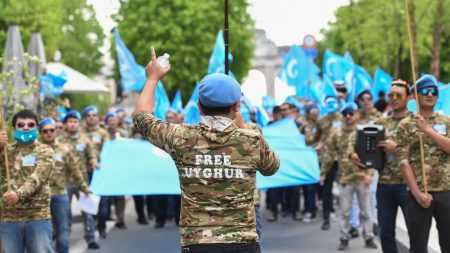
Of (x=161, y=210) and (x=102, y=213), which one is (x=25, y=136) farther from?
→ (x=161, y=210)

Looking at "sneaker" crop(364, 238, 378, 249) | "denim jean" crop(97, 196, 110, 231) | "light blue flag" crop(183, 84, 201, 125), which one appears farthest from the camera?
"denim jean" crop(97, 196, 110, 231)

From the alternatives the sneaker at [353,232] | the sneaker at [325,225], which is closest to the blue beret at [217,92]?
the sneaker at [353,232]

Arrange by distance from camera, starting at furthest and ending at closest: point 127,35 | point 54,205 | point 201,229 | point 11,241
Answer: point 127,35 < point 54,205 < point 11,241 < point 201,229

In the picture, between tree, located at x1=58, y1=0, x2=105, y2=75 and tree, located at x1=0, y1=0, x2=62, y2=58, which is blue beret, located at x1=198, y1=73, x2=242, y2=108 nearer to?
tree, located at x1=0, y1=0, x2=62, y2=58

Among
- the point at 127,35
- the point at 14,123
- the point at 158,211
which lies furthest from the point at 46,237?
the point at 127,35

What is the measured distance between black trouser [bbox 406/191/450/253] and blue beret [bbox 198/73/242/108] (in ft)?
9.56

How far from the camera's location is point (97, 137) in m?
14.0

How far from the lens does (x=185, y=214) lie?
16.1ft

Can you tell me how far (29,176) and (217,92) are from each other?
3.39 metres

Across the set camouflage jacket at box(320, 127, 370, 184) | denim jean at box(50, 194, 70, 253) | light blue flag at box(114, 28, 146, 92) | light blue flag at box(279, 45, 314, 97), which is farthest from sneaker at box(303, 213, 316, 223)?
denim jean at box(50, 194, 70, 253)

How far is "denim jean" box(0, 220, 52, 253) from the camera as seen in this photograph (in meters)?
7.64

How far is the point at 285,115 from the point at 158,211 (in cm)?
283

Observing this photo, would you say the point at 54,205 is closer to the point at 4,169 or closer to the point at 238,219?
the point at 4,169

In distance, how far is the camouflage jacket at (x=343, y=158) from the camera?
38.6 ft
